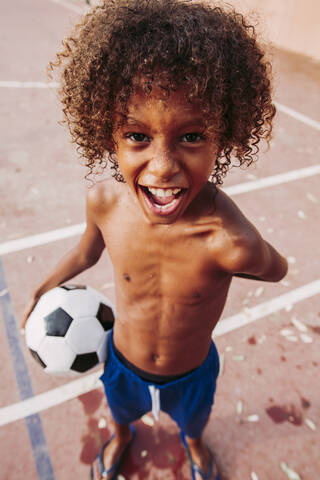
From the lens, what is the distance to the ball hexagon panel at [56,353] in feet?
6.90

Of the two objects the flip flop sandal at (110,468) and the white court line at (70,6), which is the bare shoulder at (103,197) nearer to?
the flip flop sandal at (110,468)

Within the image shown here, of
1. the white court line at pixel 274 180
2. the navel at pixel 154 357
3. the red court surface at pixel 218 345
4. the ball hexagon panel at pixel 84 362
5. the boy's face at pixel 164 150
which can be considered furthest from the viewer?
the white court line at pixel 274 180

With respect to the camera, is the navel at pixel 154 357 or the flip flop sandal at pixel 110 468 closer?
the navel at pixel 154 357

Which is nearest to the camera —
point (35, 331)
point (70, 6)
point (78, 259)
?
point (78, 259)

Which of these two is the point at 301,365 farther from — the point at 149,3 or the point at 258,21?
the point at 149,3

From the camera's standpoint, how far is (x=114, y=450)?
8.08 ft

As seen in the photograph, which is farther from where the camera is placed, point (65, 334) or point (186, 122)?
point (65, 334)

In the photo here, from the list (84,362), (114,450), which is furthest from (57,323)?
(114,450)

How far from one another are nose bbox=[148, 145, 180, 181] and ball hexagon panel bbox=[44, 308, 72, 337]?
1.23 meters

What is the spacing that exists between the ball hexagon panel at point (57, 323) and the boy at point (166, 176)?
0.12m

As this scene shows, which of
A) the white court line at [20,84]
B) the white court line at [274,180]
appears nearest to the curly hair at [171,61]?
the white court line at [274,180]

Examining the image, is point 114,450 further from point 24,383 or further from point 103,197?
point 103,197

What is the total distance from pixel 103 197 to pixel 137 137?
0.48 metres

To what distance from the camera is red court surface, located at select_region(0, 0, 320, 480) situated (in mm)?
2549
